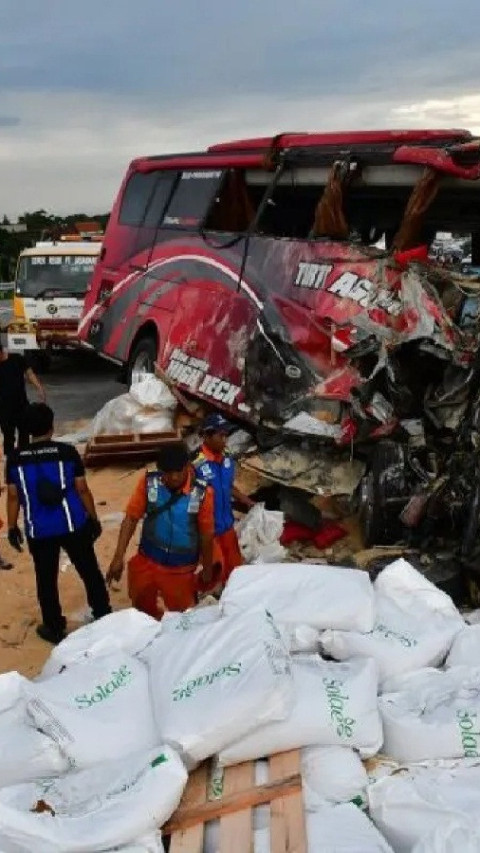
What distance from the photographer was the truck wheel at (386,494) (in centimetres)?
666

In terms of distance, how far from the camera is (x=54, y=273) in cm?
1522

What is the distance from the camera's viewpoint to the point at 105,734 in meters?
3.50

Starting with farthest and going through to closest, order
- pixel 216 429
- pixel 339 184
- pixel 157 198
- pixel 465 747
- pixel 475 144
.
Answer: pixel 157 198, pixel 339 184, pixel 475 144, pixel 216 429, pixel 465 747

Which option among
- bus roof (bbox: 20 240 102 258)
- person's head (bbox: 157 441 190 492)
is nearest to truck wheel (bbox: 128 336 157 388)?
person's head (bbox: 157 441 190 492)

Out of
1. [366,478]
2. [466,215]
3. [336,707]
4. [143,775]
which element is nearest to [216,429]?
[366,478]

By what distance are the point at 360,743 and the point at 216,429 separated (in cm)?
257

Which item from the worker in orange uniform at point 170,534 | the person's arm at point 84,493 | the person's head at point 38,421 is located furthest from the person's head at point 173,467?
the person's head at point 38,421

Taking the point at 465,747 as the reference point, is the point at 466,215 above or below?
above

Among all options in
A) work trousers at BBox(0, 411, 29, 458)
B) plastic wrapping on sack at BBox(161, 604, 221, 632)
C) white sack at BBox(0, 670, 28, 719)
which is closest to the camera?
white sack at BBox(0, 670, 28, 719)

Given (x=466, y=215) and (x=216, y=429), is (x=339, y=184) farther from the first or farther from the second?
(x=216, y=429)

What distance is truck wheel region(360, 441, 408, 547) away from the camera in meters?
6.66

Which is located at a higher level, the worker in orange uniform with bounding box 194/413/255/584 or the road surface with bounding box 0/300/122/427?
the worker in orange uniform with bounding box 194/413/255/584

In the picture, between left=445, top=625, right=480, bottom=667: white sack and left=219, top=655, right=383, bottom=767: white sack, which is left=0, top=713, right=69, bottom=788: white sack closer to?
left=219, top=655, right=383, bottom=767: white sack

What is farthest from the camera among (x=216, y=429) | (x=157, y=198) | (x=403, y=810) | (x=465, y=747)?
(x=157, y=198)
